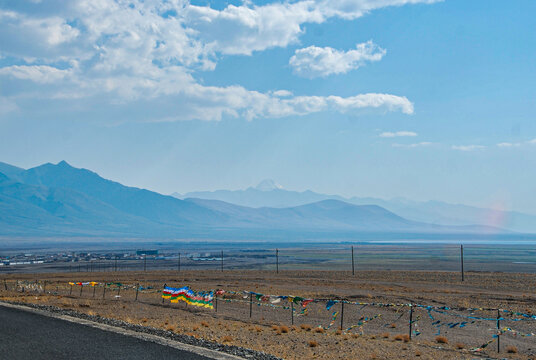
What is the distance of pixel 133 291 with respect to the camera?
1682 inches

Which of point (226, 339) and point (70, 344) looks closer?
point (70, 344)

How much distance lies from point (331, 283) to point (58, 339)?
3828cm

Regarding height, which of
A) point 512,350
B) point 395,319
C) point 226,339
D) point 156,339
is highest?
point 156,339

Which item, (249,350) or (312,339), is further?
(312,339)

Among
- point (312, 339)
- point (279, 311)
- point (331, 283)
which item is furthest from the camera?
point (331, 283)

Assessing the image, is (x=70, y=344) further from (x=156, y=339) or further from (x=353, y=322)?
(x=353, y=322)

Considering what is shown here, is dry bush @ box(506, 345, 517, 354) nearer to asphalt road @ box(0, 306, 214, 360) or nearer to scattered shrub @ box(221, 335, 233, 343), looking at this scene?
scattered shrub @ box(221, 335, 233, 343)

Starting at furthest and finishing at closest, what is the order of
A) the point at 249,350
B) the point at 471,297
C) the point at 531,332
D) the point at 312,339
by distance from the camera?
the point at 471,297 → the point at 531,332 → the point at 312,339 → the point at 249,350

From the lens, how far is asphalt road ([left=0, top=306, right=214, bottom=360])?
14.1 m

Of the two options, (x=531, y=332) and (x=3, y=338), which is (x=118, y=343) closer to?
(x=3, y=338)

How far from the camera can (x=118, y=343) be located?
15812 mm

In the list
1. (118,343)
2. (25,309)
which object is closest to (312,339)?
(118,343)

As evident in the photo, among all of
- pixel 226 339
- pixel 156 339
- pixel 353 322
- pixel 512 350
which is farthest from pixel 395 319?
pixel 156 339

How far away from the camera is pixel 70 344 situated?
15609 mm
